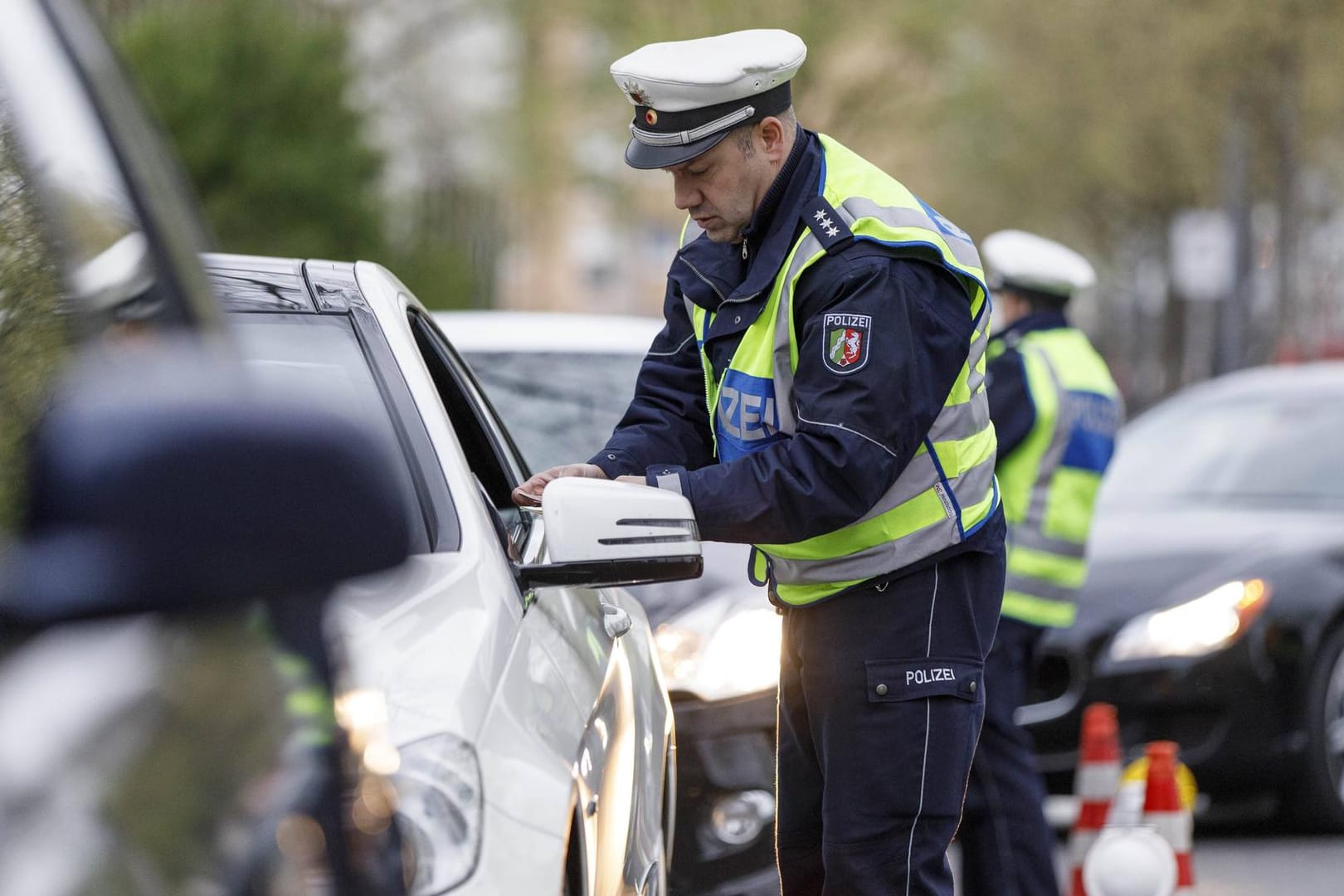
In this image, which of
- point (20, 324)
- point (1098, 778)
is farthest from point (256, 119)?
point (20, 324)

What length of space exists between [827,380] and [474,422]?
2.74ft

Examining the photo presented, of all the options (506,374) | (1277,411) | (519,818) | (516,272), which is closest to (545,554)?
(519,818)

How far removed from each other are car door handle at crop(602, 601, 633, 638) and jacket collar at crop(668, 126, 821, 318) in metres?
0.53

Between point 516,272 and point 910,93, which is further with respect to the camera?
point 516,272

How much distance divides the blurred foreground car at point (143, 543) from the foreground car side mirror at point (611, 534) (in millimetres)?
1431

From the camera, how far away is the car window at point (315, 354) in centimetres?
335

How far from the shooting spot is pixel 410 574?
284 cm

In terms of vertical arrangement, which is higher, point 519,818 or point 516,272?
point 519,818

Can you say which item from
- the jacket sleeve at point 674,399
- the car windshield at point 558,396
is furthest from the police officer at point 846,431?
the car windshield at point 558,396

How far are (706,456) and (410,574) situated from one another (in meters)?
1.16

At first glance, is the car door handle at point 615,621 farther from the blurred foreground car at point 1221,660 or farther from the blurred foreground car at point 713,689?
the blurred foreground car at point 1221,660

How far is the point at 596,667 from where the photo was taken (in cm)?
325

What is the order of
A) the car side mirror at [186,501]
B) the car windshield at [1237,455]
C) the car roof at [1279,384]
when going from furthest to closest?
the car roof at [1279,384] < the car windshield at [1237,455] < the car side mirror at [186,501]

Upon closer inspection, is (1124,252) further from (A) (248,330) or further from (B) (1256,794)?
(A) (248,330)
